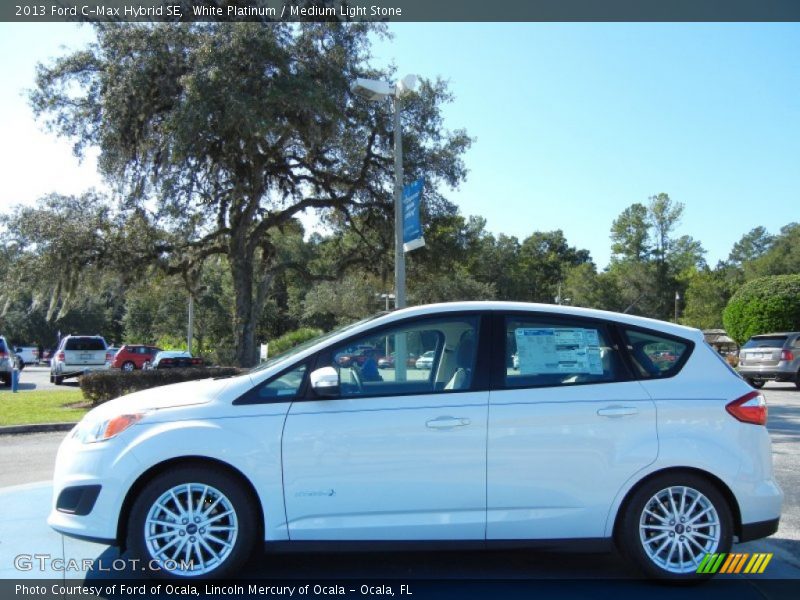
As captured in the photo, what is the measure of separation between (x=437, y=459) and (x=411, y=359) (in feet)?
2.74

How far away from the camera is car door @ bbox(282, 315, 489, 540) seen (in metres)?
4.27

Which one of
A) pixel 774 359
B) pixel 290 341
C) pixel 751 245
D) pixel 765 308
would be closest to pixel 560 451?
pixel 774 359

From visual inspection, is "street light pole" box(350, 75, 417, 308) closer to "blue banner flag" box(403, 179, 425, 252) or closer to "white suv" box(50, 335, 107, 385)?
"blue banner flag" box(403, 179, 425, 252)

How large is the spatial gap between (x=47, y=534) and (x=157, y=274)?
16399mm

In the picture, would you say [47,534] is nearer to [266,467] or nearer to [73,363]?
[266,467]

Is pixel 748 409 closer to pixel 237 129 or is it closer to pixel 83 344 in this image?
pixel 237 129

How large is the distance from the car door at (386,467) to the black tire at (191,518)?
287 millimetres

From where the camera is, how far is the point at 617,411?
14.7 feet

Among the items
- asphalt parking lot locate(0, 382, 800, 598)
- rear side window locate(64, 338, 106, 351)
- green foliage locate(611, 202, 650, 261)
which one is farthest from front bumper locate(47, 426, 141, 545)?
green foliage locate(611, 202, 650, 261)

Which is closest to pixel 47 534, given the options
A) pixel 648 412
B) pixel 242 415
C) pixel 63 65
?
pixel 242 415

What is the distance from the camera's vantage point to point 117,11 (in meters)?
16.8

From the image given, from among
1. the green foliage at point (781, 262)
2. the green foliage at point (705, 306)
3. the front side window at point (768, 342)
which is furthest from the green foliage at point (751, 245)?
the front side window at point (768, 342)

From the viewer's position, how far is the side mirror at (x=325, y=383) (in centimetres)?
433

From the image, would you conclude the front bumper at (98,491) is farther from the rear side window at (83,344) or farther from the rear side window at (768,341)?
the rear side window at (83,344)
